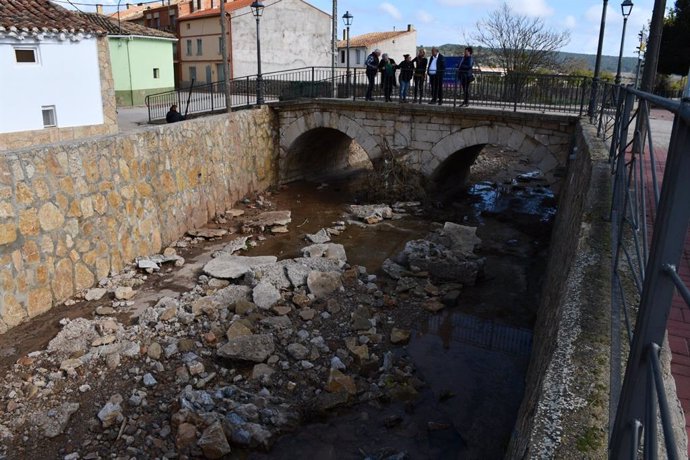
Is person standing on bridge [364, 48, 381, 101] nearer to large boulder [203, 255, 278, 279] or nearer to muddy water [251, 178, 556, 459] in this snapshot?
muddy water [251, 178, 556, 459]

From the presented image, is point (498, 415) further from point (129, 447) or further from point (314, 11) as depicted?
point (314, 11)

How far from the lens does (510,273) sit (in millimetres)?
10305

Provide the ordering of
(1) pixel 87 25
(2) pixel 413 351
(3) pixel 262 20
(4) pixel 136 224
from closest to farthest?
(2) pixel 413 351
(4) pixel 136 224
(1) pixel 87 25
(3) pixel 262 20

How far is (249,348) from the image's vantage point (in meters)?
6.91

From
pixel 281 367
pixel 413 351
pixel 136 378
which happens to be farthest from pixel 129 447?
pixel 413 351

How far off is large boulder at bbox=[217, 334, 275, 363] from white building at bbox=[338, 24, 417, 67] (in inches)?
1431

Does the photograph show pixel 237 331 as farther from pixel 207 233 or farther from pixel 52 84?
pixel 52 84

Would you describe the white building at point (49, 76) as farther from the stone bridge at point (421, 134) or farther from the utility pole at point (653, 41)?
the utility pole at point (653, 41)

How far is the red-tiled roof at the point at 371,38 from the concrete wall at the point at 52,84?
28.7 metres

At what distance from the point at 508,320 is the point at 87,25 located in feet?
41.9

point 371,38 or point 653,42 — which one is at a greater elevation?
point 371,38

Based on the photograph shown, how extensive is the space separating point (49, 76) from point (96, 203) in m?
6.63

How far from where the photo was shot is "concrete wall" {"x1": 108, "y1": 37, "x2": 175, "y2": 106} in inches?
1000

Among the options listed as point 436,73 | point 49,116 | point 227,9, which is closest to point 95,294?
point 49,116
